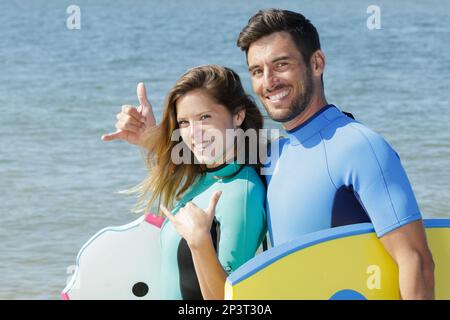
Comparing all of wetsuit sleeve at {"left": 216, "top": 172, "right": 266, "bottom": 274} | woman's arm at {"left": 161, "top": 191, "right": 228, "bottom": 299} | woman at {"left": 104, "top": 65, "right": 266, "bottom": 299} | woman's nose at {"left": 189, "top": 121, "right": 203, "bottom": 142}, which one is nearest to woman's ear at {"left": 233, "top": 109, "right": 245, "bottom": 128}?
woman at {"left": 104, "top": 65, "right": 266, "bottom": 299}

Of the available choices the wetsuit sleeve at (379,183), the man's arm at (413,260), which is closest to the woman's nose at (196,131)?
the wetsuit sleeve at (379,183)

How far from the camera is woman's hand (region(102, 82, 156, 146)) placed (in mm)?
3090

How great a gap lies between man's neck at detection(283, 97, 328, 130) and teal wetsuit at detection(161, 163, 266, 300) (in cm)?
17

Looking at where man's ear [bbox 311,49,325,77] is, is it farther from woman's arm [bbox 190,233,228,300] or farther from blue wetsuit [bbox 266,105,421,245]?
woman's arm [bbox 190,233,228,300]

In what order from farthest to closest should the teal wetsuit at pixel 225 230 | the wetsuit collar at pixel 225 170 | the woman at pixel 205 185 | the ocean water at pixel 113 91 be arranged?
the ocean water at pixel 113 91, the wetsuit collar at pixel 225 170, the teal wetsuit at pixel 225 230, the woman at pixel 205 185

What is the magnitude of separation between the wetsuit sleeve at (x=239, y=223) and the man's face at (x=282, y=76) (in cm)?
24

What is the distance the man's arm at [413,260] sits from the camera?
7.93ft

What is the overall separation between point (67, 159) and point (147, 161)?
17.8ft

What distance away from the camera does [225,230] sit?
265cm

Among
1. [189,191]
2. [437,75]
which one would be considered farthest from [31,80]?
[189,191]

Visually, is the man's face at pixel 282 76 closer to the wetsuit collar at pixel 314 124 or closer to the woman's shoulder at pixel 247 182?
the wetsuit collar at pixel 314 124

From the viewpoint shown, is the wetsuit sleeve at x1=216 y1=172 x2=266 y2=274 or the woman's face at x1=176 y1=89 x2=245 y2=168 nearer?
the wetsuit sleeve at x1=216 y1=172 x2=266 y2=274

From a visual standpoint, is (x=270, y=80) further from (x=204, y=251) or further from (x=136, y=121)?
(x=136, y=121)

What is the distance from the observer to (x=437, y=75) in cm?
1187
